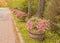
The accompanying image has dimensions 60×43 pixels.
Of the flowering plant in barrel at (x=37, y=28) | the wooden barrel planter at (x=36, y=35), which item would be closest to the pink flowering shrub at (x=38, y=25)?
the flowering plant in barrel at (x=37, y=28)

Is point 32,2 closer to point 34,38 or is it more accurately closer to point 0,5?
point 34,38

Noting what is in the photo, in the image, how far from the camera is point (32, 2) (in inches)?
620

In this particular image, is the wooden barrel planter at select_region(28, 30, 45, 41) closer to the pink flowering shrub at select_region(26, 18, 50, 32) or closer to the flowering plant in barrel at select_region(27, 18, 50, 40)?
the flowering plant in barrel at select_region(27, 18, 50, 40)

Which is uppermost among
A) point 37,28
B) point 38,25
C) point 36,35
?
point 38,25

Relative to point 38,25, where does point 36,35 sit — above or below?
below

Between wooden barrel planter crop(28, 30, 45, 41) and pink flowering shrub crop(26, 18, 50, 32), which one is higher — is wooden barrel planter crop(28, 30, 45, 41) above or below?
below

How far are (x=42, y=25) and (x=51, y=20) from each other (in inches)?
57.3

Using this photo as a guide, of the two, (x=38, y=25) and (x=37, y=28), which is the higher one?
(x=38, y=25)

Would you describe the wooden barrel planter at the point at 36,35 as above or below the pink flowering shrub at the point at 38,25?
below

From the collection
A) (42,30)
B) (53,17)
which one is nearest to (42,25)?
(42,30)

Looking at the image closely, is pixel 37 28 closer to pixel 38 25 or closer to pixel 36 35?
pixel 38 25

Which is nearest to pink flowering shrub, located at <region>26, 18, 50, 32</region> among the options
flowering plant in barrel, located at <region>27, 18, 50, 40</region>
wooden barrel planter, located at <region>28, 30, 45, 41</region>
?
flowering plant in barrel, located at <region>27, 18, 50, 40</region>

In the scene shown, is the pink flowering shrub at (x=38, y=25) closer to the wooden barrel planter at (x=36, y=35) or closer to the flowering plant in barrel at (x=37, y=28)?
the flowering plant in barrel at (x=37, y=28)

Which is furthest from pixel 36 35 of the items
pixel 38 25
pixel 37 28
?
pixel 38 25
